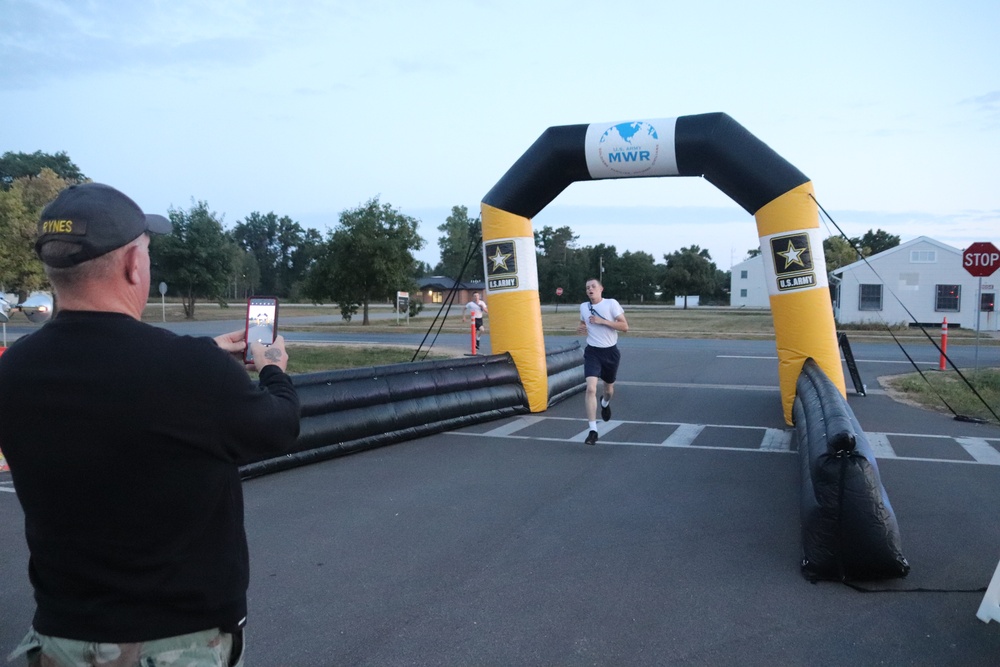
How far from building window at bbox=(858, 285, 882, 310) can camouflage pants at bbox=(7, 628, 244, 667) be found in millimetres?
41937

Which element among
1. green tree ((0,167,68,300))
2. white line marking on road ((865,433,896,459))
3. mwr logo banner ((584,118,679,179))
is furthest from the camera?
green tree ((0,167,68,300))

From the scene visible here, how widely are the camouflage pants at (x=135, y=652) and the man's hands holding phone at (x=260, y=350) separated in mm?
680

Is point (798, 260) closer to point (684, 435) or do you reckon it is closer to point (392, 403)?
point (684, 435)

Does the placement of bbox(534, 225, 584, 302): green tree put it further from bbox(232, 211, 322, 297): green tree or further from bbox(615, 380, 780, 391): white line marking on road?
bbox(615, 380, 780, 391): white line marking on road

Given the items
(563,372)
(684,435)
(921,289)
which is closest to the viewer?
(684,435)

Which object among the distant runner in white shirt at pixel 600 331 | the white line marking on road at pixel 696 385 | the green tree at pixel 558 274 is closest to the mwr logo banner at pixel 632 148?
the distant runner in white shirt at pixel 600 331

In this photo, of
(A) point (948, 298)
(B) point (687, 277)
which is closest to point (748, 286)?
(B) point (687, 277)

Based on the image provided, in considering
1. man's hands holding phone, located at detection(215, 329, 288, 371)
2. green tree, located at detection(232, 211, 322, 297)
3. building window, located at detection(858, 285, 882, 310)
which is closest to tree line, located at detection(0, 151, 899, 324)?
man's hands holding phone, located at detection(215, 329, 288, 371)

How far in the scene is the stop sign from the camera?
1684 cm

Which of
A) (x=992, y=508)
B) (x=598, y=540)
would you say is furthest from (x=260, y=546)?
(x=992, y=508)

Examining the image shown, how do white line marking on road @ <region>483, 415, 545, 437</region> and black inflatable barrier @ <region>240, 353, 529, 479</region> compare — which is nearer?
black inflatable barrier @ <region>240, 353, 529, 479</region>

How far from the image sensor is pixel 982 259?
55.6 ft

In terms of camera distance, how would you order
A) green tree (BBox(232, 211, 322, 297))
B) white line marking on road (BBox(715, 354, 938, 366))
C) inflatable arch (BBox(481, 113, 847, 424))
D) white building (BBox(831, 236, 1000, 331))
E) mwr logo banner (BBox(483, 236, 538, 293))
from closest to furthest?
inflatable arch (BBox(481, 113, 847, 424))
mwr logo banner (BBox(483, 236, 538, 293))
white line marking on road (BBox(715, 354, 938, 366))
white building (BBox(831, 236, 1000, 331))
green tree (BBox(232, 211, 322, 297))

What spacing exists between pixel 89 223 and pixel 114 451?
1.67 ft
